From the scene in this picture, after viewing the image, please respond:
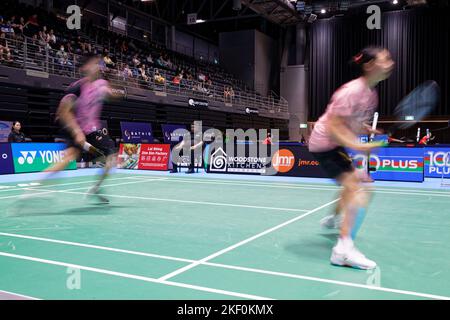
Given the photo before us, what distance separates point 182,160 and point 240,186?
5.00 m

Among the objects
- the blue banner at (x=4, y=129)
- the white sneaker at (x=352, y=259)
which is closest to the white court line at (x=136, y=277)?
the white sneaker at (x=352, y=259)

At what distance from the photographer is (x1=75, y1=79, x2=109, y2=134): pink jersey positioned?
6285mm

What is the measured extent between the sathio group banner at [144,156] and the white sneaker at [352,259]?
1186 cm

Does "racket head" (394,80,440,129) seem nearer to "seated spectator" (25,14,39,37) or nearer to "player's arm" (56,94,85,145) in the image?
"player's arm" (56,94,85,145)

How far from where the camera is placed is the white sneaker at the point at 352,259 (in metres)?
3.52

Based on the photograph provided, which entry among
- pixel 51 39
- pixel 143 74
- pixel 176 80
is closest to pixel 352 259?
pixel 51 39

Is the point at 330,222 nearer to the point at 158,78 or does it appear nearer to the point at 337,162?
the point at 337,162

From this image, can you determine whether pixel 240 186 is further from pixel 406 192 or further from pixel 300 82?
pixel 300 82

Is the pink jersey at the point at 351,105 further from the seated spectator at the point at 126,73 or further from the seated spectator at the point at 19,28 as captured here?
the seated spectator at the point at 126,73

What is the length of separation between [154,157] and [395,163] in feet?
26.6

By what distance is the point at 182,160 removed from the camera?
14992mm

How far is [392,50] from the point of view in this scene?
31109 millimetres

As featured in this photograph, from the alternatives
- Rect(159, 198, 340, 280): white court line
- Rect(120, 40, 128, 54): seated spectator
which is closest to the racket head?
Rect(159, 198, 340, 280): white court line
